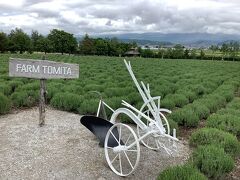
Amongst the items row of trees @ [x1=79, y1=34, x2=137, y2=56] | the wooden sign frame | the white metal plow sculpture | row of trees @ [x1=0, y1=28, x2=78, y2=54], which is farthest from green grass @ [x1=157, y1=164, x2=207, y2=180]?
Result: row of trees @ [x1=79, y1=34, x2=137, y2=56]

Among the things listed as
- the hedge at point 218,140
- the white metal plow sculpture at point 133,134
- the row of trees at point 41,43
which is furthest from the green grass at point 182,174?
the row of trees at point 41,43

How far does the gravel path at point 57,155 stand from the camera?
205 inches

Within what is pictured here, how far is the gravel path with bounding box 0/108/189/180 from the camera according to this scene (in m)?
5.20

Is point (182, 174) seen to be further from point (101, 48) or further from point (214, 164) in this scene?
point (101, 48)

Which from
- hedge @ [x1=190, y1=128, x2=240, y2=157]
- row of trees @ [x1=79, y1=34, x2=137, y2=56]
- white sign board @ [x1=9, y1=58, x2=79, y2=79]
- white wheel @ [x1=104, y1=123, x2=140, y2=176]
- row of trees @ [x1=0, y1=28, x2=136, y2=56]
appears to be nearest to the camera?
white wheel @ [x1=104, y1=123, x2=140, y2=176]

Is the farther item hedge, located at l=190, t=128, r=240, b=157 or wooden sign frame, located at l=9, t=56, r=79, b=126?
wooden sign frame, located at l=9, t=56, r=79, b=126

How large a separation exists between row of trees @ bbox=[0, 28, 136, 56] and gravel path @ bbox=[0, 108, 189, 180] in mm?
64768

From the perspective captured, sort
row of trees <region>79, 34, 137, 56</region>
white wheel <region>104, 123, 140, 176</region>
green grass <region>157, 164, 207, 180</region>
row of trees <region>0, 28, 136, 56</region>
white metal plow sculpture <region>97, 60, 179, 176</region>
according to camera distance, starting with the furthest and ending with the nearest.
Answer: row of trees <region>79, 34, 137, 56</region> → row of trees <region>0, 28, 136, 56</region> → white wheel <region>104, 123, 140, 176</region> → white metal plow sculpture <region>97, 60, 179, 176</region> → green grass <region>157, 164, 207, 180</region>

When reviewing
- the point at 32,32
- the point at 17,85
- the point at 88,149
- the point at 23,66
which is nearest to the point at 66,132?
the point at 88,149

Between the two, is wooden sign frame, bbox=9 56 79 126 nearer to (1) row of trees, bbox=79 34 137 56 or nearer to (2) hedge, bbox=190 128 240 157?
(2) hedge, bbox=190 128 240 157

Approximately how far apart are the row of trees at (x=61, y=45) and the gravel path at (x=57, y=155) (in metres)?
64.8

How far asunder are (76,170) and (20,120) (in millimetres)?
3086

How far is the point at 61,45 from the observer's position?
77312mm

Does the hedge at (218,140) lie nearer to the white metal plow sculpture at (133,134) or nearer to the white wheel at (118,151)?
the white metal plow sculpture at (133,134)
